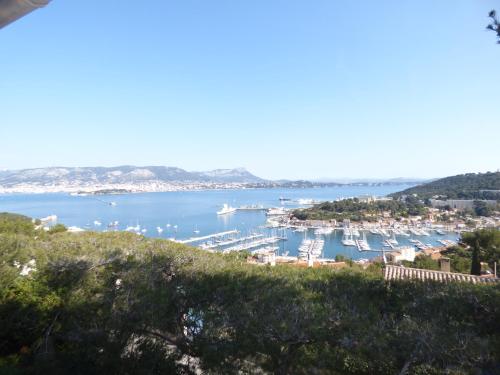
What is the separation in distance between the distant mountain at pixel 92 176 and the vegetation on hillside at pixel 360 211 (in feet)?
348

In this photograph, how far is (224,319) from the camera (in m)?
3.45

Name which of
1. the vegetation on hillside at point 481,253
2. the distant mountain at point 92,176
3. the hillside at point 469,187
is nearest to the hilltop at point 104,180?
the distant mountain at point 92,176

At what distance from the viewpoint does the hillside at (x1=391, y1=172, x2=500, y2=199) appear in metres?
53.8

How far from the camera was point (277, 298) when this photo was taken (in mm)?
3609

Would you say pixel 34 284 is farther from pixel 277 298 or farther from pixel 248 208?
pixel 248 208

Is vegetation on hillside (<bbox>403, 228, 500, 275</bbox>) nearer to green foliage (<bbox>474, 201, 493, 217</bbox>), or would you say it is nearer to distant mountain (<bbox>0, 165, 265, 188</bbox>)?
green foliage (<bbox>474, 201, 493, 217</bbox>)

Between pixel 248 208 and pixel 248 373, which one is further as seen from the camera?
pixel 248 208

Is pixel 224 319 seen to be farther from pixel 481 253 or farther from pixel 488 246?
pixel 488 246

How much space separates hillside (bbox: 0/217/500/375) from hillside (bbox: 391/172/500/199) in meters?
57.2

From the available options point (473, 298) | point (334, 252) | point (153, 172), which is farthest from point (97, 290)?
point (153, 172)

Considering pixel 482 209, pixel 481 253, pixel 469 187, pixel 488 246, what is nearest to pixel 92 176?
pixel 469 187

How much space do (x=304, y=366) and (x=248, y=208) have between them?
6871 cm

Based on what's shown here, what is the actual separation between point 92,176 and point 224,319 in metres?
155

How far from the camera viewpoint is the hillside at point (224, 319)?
3.07 m
